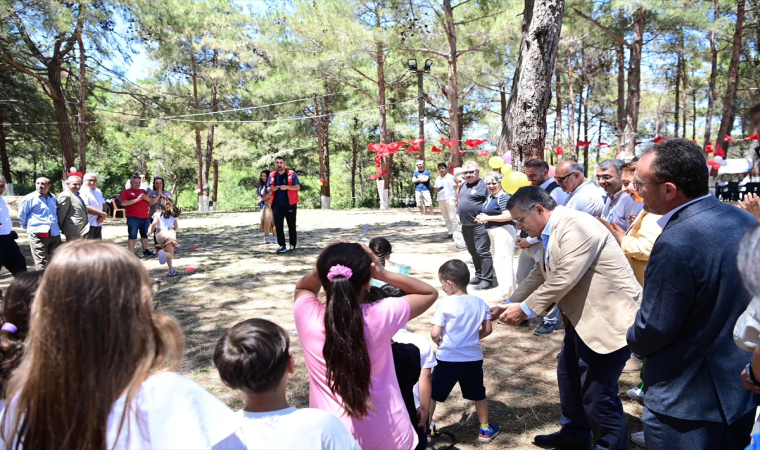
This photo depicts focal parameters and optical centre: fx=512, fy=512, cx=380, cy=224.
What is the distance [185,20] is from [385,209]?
9983 mm

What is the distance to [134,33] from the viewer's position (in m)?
14.8

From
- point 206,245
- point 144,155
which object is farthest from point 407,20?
point 144,155

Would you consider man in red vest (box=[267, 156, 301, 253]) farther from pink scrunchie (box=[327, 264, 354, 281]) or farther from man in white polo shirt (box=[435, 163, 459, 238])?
pink scrunchie (box=[327, 264, 354, 281])

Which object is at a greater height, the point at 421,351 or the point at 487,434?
the point at 421,351

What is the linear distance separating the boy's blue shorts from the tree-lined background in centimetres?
354

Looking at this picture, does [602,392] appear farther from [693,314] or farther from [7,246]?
[7,246]

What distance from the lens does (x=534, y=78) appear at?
569 centimetres

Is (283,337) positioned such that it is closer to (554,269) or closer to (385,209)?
(554,269)

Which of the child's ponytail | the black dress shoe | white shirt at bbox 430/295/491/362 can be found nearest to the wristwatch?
the child's ponytail

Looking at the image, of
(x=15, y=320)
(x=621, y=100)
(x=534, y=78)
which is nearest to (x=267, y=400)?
(x=15, y=320)

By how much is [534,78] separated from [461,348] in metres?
3.83

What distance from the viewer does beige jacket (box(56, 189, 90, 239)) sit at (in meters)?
7.09

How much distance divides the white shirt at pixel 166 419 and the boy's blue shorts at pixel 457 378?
193 centimetres

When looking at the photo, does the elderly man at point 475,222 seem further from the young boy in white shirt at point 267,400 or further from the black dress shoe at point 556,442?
the young boy in white shirt at point 267,400
